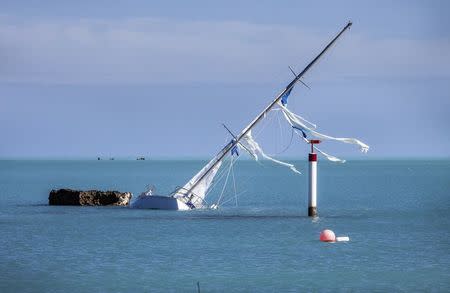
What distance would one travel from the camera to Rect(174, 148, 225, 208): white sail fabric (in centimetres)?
8769

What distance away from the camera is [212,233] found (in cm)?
7306

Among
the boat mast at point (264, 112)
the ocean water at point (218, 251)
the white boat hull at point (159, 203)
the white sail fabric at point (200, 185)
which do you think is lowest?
the ocean water at point (218, 251)

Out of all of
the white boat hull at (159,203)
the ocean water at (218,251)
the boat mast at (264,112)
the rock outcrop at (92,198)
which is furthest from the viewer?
the rock outcrop at (92,198)

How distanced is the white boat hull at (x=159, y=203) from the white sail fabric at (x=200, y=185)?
69 centimetres

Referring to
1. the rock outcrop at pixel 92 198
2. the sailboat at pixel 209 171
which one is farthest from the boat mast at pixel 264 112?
the rock outcrop at pixel 92 198

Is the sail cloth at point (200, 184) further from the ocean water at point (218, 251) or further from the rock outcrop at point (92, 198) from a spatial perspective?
the rock outcrop at point (92, 198)

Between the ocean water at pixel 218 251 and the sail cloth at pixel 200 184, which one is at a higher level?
the sail cloth at pixel 200 184

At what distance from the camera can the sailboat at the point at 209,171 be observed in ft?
279

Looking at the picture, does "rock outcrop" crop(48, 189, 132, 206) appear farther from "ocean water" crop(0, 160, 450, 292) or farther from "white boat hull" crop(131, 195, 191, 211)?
"white boat hull" crop(131, 195, 191, 211)

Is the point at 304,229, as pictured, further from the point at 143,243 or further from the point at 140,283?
the point at 140,283

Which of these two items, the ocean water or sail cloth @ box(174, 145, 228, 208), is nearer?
the ocean water

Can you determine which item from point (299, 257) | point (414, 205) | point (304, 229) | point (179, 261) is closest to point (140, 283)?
point (179, 261)

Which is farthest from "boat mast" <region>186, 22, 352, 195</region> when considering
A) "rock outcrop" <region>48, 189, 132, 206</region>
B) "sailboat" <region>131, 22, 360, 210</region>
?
"rock outcrop" <region>48, 189, 132, 206</region>

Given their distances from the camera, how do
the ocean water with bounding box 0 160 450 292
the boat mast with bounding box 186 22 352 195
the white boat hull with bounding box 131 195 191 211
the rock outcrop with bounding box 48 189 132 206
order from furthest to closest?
the rock outcrop with bounding box 48 189 132 206 → the white boat hull with bounding box 131 195 191 211 → the boat mast with bounding box 186 22 352 195 → the ocean water with bounding box 0 160 450 292
